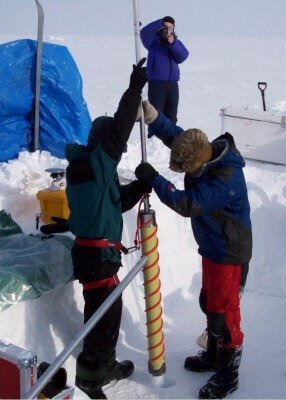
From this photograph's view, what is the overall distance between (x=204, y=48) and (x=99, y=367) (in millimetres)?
25203

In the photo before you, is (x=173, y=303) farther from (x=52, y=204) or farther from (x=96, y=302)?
(x=96, y=302)

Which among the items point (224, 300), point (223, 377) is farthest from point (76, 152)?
point (223, 377)

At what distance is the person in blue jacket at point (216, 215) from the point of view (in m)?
2.84

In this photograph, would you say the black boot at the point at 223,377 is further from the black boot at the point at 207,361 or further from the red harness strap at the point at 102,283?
the red harness strap at the point at 102,283

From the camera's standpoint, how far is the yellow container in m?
4.07

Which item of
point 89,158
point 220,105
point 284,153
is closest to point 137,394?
point 89,158

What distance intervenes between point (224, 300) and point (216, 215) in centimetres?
52

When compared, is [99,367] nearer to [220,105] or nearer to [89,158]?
[89,158]

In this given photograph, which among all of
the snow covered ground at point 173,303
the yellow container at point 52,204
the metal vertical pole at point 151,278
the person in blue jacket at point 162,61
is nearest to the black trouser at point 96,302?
the metal vertical pole at point 151,278

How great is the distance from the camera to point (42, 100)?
5.48m

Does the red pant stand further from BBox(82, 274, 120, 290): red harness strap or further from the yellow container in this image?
the yellow container

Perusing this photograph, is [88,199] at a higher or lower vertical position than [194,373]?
higher

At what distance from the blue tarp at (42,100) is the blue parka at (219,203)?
283 cm

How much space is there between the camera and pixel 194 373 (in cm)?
345
